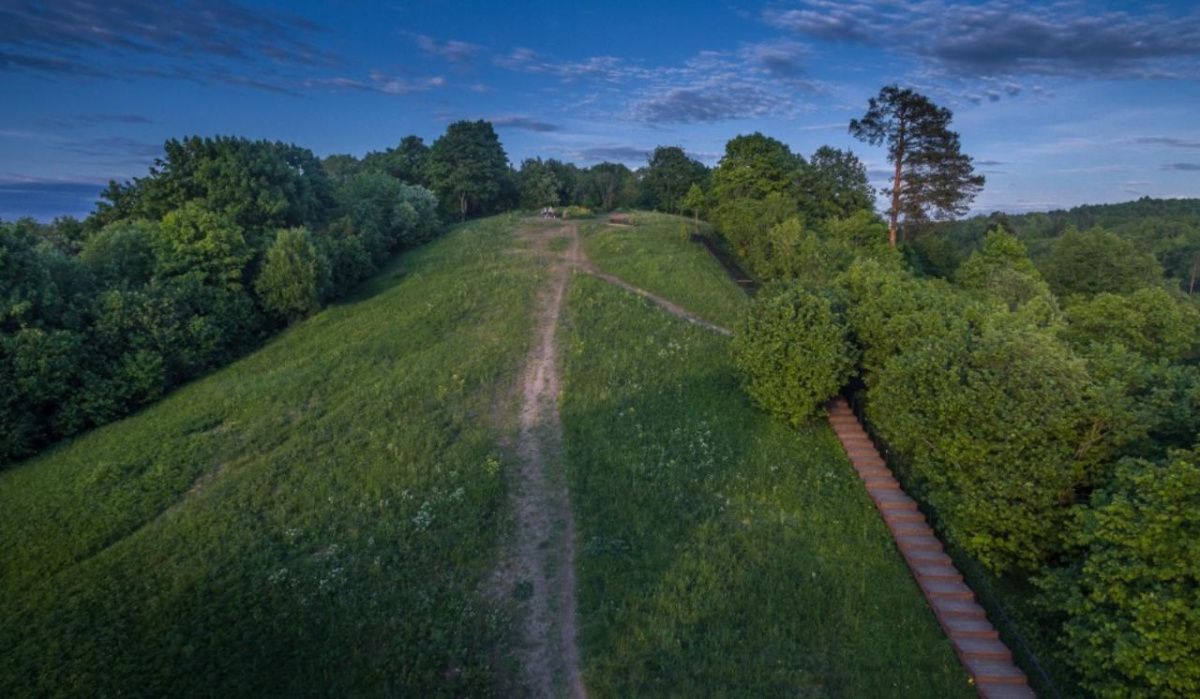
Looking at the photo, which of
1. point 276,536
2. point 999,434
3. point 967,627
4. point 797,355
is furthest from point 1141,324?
point 276,536

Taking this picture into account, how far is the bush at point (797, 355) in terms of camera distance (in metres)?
22.1

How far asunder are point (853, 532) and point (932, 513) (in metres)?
2.58

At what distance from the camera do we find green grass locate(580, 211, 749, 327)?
37.8 m

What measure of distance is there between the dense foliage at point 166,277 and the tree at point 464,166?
23905 millimetres

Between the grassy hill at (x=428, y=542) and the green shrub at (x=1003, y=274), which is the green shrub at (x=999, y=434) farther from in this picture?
the green shrub at (x=1003, y=274)

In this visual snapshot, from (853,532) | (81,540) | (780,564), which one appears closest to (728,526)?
(780,564)

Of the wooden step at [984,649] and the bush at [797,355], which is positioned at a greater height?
the bush at [797,355]

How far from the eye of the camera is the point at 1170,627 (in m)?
9.88

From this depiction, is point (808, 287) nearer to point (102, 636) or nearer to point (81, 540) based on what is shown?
point (102, 636)

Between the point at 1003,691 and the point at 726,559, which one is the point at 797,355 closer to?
the point at 726,559

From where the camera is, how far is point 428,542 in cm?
1720

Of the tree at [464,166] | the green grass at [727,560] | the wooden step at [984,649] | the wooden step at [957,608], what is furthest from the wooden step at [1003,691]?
the tree at [464,166]

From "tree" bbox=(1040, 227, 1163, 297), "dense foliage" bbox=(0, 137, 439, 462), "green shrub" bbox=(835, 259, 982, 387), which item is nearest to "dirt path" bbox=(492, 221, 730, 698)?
"green shrub" bbox=(835, 259, 982, 387)

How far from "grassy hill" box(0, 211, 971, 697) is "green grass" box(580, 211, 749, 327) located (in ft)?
26.8
